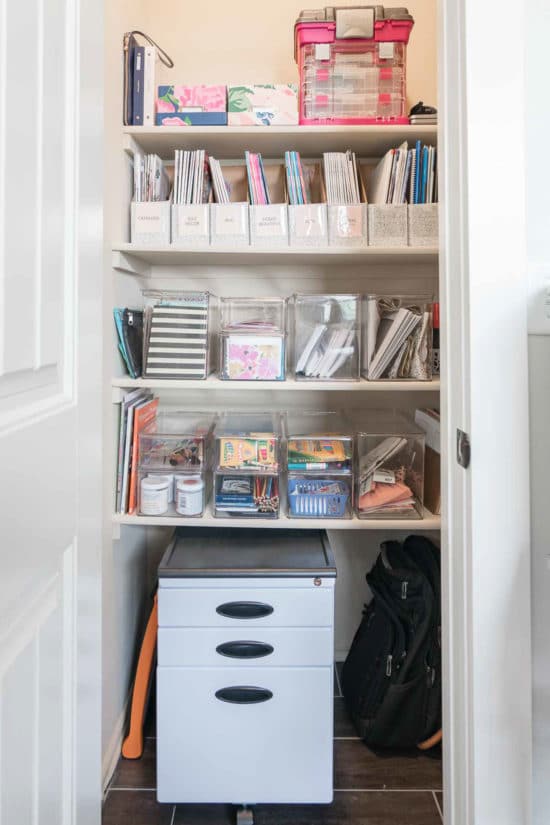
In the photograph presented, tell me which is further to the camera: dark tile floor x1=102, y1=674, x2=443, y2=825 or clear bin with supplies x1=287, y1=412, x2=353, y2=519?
clear bin with supplies x1=287, y1=412, x2=353, y2=519

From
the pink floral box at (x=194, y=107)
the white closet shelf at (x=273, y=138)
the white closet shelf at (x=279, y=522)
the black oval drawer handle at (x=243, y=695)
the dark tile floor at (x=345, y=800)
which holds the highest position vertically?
the pink floral box at (x=194, y=107)

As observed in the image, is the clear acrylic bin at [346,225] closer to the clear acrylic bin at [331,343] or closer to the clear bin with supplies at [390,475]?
the clear acrylic bin at [331,343]

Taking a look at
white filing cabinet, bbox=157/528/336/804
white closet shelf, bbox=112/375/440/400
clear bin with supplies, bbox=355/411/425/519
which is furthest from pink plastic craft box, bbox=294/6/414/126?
white filing cabinet, bbox=157/528/336/804

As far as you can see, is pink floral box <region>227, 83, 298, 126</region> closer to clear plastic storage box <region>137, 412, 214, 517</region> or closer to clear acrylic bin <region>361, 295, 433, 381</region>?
clear acrylic bin <region>361, 295, 433, 381</region>

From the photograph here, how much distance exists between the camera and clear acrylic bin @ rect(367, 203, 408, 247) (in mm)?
1711

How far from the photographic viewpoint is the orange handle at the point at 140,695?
67.2 inches

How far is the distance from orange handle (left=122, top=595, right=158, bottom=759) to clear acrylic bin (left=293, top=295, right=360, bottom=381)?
89cm

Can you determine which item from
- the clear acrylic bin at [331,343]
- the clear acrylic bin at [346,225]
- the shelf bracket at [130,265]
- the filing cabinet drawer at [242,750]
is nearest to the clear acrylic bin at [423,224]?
the clear acrylic bin at [346,225]

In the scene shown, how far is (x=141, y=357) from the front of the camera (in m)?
1.78
